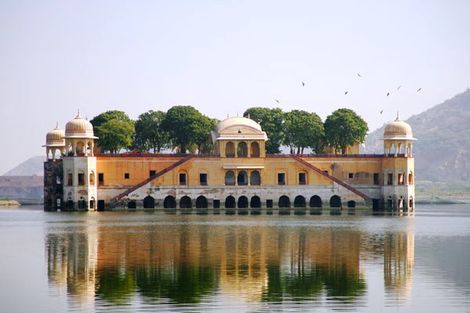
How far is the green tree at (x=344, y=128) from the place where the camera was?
92.8 m

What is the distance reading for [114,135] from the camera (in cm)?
8981

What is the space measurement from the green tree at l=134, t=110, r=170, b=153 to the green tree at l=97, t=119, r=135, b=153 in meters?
4.70

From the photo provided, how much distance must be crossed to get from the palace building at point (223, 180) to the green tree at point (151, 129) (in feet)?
29.6

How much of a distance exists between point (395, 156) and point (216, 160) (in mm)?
15036

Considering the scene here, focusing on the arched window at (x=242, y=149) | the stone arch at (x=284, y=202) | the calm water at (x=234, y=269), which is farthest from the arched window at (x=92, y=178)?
the calm water at (x=234, y=269)

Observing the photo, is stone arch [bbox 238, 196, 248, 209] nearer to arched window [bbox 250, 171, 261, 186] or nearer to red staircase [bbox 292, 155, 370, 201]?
arched window [bbox 250, 171, 261, 186]

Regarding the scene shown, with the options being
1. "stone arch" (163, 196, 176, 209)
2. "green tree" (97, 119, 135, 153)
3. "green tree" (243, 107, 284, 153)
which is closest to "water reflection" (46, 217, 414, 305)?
"stone arch" (163, 196, 176, 209)

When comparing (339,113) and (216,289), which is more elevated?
(339,113)

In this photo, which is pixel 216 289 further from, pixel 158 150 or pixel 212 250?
pixel 158 150

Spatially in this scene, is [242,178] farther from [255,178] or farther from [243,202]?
[243,202]

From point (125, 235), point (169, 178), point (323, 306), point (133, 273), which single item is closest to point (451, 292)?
point (323, 306)

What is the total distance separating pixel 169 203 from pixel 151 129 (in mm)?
12936

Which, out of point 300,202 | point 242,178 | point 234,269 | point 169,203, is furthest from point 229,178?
point 234,269

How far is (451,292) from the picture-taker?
87.8ft
